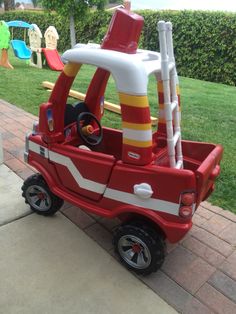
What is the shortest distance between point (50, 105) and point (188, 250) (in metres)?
1.60

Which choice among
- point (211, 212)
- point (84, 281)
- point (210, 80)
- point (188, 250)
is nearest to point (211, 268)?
point (188, 250)

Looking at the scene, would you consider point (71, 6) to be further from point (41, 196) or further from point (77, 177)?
point (77, 177)

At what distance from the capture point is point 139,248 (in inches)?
93.4

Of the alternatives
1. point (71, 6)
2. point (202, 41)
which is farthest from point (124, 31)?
point (202, 41)

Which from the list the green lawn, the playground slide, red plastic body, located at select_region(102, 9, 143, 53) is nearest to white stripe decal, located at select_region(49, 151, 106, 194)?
red plastic body, located at select_region(102, 9, 143, 53)

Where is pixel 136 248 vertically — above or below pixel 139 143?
below

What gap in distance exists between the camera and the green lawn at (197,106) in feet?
12.4

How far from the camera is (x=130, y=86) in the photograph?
79.2 inches

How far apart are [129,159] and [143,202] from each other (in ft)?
1.03

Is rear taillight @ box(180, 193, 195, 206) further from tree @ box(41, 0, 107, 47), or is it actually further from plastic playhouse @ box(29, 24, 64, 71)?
tree @ box(41, 0, 107, 47)

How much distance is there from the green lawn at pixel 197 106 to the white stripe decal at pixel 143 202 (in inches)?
50.4

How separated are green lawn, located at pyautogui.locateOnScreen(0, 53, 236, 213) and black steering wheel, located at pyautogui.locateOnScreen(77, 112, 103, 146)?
1.34 meters

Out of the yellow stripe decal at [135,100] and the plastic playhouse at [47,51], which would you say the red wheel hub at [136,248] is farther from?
the plastic playhouse at [47,51]

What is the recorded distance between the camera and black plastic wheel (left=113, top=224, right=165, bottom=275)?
2273 millimetres
